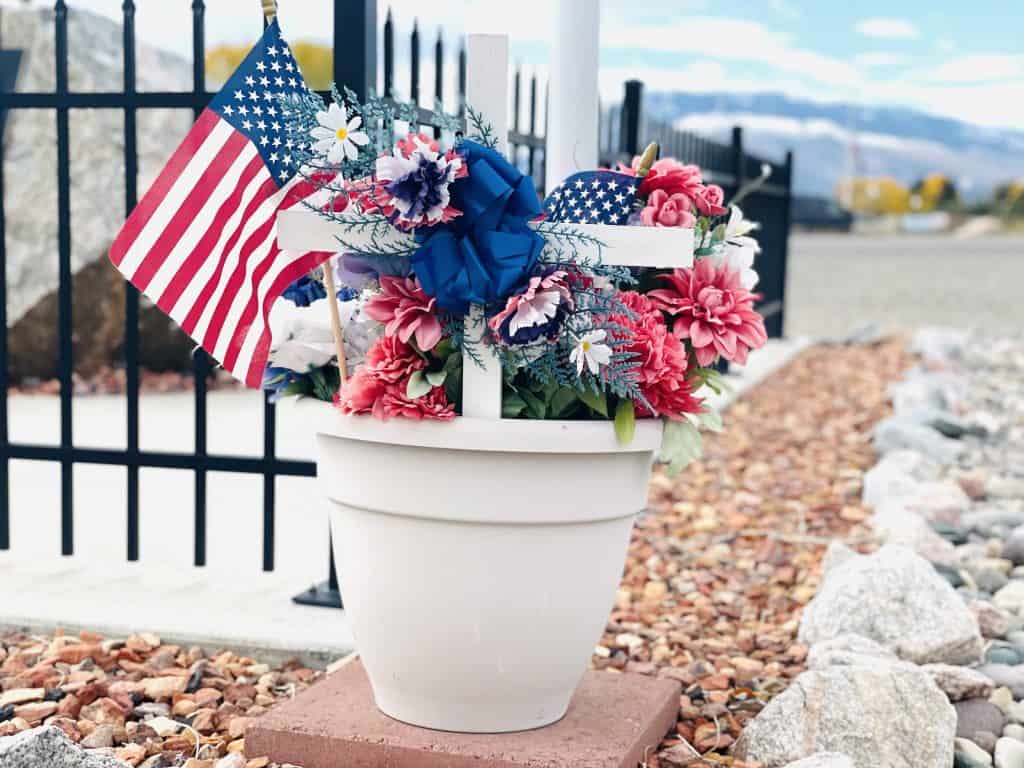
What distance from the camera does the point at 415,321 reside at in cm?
211

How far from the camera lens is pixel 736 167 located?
9039mm

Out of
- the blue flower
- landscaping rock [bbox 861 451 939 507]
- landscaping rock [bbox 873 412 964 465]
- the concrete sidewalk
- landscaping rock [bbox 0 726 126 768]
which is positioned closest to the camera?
landscaping rock [bbox 0 726 126 768]

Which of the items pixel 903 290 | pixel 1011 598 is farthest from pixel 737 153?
pixel 903 290

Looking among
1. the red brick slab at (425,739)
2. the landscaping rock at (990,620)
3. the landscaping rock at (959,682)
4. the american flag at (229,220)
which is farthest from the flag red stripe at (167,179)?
the landscaping rock at (990,620)

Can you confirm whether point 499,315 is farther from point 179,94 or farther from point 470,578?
point 179,94

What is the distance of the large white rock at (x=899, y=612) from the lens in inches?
115

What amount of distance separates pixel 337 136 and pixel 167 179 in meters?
0.37

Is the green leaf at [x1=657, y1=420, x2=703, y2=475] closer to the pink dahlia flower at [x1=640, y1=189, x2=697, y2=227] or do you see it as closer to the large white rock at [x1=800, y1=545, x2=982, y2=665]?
the pink dahlia flower at [x1=640, y1=189, x2=697, y2=227]

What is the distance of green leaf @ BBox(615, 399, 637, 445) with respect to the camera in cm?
214

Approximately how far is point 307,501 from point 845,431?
3.23 meters

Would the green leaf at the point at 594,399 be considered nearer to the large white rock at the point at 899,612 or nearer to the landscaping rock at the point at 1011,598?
the large white rock at the point at 899,612

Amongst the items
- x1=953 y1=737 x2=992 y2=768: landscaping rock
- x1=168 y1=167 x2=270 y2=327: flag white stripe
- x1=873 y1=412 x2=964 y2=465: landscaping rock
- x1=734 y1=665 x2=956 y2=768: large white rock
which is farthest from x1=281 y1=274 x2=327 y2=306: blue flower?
x1=873 y1=412 x2=964 y2=465: landscaping rock

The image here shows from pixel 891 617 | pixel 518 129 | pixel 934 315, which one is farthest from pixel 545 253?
pixel 934 315

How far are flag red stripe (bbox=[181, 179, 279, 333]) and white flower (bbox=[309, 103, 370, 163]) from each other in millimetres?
211
